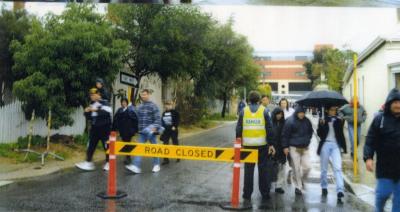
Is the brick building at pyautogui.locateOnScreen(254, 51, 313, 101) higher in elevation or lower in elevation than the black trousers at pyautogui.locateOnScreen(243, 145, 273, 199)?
higher

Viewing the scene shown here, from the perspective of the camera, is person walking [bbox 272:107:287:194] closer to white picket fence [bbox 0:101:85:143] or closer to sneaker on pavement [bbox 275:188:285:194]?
sneaker on pavement [bbox 275:188:285:194]

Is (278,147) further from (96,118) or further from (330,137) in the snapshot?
(96,118)

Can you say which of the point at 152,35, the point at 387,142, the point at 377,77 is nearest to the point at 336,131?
the point at 387,142

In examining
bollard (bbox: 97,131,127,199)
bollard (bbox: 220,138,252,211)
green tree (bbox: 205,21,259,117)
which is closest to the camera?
bollard (bbox: 220,138,252,211)

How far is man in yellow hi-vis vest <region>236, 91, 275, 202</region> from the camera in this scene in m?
8.01

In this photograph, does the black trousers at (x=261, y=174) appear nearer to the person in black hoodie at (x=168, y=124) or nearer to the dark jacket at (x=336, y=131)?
the dark jacket at (x=336, y=131)

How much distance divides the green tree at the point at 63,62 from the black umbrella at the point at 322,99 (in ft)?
20.1

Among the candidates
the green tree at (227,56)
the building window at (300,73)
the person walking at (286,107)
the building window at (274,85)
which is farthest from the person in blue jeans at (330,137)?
the green tree at (227,56)

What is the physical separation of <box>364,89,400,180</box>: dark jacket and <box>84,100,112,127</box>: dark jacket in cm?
546

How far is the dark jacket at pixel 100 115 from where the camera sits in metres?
9.66

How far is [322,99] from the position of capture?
8.72m

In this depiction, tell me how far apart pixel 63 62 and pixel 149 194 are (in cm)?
554

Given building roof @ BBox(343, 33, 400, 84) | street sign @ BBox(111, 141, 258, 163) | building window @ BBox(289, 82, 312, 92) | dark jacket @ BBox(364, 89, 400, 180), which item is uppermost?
building roof @ BBox(343, 33, 400, 84)

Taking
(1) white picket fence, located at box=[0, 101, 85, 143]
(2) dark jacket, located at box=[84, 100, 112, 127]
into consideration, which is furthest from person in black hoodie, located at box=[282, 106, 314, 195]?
(1) white picket fence, located at box=[0, 101, 85, 143]
